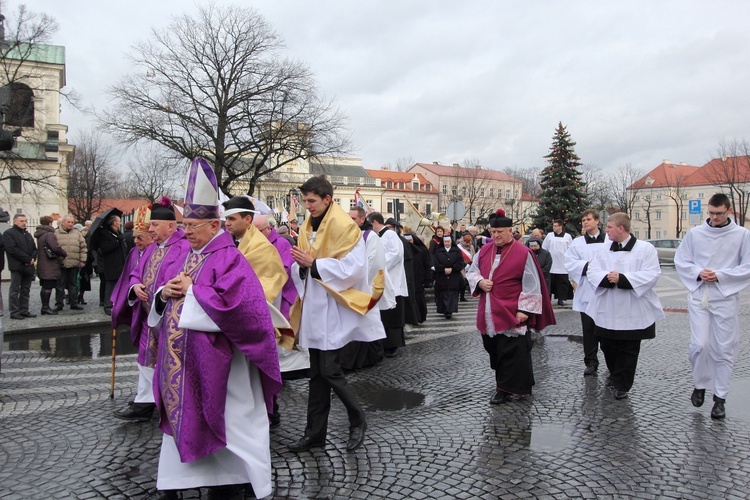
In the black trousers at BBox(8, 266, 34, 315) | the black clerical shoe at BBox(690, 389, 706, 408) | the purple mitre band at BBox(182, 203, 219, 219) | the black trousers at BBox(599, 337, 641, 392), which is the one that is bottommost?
the black clerical shoe at BBox(690, 389, 706, 408)

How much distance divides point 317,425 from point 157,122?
105 feet

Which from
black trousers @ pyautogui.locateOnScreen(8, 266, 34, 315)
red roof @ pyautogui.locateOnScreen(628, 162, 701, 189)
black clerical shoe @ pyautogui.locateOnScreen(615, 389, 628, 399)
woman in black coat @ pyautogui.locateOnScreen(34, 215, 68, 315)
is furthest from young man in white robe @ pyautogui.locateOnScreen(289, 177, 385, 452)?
red roof @ pyautogui.locateOnScreen(628, 162, 701, 189)

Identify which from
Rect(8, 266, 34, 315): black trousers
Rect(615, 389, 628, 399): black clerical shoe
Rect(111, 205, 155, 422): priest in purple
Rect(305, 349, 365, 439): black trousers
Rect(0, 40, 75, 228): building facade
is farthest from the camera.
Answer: Rect(0, 40, 75, 228): building facade

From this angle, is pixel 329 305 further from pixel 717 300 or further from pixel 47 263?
pixel 47 263

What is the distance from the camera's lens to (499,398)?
6152 millimetres

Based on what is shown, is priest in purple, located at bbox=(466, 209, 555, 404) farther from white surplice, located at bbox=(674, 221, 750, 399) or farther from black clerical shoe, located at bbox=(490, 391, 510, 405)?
white surplice, located at bbox=(674, 221, 750, 399)

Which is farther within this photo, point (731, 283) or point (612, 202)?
point (612, 202)

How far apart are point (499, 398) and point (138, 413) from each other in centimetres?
343

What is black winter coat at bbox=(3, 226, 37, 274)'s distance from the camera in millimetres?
11508

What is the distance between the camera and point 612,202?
7575cm

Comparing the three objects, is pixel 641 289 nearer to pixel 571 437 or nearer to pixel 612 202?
pixel 571 437

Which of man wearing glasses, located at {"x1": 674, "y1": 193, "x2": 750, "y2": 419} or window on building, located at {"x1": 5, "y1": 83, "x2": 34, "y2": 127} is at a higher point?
window on building, located at {"x1": 5, "y1": 83, "x2": 34, "y2": 127}

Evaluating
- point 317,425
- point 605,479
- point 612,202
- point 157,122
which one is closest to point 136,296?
point 317,425

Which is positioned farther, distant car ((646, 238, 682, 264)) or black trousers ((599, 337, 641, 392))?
distant car ((646, 238, 682, 264))
